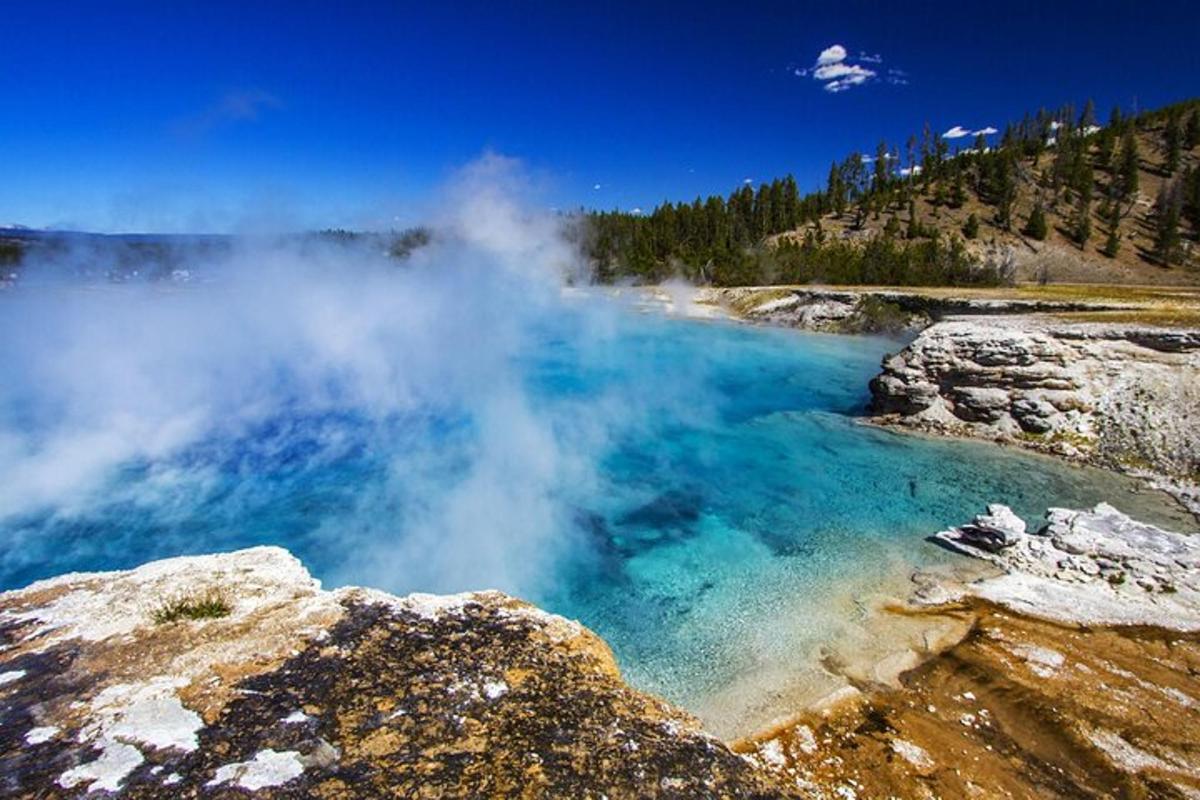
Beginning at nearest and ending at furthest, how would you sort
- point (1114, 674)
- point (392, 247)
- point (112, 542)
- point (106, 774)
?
1. point (106, 774)
2. point (1114, 674)
3. point (112, 542)
4. point (392, 247)

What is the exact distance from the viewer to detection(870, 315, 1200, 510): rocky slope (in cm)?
1967

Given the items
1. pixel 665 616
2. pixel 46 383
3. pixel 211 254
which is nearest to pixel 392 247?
pixel 211 254

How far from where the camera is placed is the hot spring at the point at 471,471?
12.5 meters

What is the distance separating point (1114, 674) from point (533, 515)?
40.0ft

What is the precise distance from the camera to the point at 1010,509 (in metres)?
16.3

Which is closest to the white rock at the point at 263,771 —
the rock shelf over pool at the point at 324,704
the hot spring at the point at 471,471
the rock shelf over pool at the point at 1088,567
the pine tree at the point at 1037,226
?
the rock shelf over pool at the point at 324,704

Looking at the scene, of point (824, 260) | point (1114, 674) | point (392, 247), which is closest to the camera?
point (1114, 674)

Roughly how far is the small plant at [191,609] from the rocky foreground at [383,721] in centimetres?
2

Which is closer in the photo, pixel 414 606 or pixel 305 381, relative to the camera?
pixel 414 606

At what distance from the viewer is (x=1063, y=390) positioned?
2217 cm

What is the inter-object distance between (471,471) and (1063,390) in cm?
2214

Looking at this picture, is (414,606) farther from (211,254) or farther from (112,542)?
(211,254)

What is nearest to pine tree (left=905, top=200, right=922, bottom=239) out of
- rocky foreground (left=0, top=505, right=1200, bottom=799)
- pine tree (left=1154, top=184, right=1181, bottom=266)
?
pine tree (left=1154, top=184, right=1181, bottom=266)

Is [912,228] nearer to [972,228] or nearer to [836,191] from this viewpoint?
[972,228]
